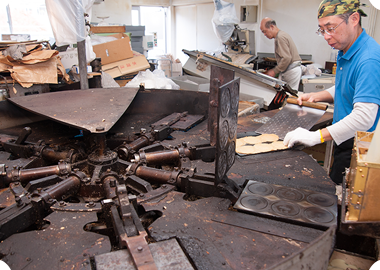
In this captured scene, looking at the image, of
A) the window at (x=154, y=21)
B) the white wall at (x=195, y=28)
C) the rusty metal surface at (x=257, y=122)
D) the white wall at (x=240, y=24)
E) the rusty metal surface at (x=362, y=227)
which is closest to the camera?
the rusty metal surface at (x=362, y=227)

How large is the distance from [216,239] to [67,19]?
2.75 metres

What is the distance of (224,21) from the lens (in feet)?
23.2

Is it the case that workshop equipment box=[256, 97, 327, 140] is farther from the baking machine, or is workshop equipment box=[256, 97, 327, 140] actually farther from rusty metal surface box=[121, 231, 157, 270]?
rusty metal surface box=[121, 231, 157, 270]

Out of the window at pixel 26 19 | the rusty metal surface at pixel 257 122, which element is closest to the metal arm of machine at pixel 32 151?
the rusty metal surface at pixel 257 122

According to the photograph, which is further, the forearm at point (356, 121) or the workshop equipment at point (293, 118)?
the workshop equipment at point (293, 118)

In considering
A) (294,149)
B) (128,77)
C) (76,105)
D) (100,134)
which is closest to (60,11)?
(76,105)

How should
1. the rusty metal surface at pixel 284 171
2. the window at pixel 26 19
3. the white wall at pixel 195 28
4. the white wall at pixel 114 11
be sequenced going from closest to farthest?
the rusty metal surface at pixel 284 171
the window at pixel 26 19
the white wall at pixel 114 11
the white wall at pixel 195 28

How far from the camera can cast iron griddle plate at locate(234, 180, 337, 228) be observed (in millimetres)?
1558

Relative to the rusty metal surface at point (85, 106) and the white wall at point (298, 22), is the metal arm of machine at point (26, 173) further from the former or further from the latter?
the white wall at point (298, 22)

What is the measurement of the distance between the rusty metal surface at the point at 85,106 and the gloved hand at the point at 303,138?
4.56 ft

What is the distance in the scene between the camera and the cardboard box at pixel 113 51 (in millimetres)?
5008

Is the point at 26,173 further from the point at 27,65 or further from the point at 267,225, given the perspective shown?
the point at 27,65

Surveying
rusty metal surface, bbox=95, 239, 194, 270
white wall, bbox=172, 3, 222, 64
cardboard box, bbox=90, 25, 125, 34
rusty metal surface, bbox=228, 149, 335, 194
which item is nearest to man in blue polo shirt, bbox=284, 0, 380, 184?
rusty metal surface, bbox=228, 149, 335, 194

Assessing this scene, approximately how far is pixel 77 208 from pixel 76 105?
128cm
